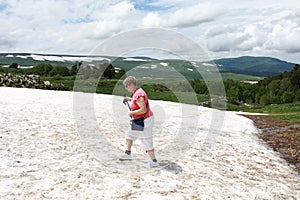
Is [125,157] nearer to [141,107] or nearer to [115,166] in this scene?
[115,166]

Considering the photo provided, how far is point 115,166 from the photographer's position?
37.2ft

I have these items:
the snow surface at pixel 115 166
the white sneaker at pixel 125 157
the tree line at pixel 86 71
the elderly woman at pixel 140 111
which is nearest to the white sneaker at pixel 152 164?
the elderly woman at pixel 140 111

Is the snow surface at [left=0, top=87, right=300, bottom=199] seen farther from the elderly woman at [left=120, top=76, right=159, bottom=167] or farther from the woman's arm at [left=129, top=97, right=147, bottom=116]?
the woman's arm at [left=129, top=97, right=147, bottom=116]

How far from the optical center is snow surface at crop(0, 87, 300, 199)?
9367 mm

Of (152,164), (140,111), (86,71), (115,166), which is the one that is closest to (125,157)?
(115,166)

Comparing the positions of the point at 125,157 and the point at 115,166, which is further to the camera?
the point at 125,157

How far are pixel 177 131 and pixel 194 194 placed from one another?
377 inches

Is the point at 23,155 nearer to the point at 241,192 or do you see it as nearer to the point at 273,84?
the point at 241,192

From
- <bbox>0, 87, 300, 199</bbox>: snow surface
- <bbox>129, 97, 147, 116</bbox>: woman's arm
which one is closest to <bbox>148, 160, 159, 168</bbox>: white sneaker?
<bbox>0, 87, 300, 199</bbox>: snow surface

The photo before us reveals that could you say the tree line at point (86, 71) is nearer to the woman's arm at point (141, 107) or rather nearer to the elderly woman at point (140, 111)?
the elderly woman at point (140, 111)

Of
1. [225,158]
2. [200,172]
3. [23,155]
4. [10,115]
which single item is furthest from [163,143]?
[10,115]

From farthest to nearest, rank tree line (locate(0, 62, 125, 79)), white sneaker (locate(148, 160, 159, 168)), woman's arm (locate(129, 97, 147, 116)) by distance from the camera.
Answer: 1. tree line (locate(0, 62, 125, 79))
2. white sneaker (locate(148, 160, 159, 168))
3. woman's arm (locate(129, 97, 147, 116))

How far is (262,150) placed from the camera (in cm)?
1691

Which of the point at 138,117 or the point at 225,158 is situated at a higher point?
the point at 138,117
